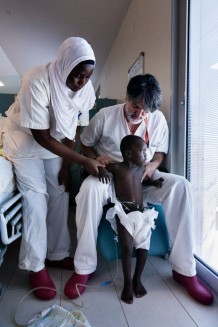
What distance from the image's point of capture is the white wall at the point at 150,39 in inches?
65.6

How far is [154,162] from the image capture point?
1545 millimetres

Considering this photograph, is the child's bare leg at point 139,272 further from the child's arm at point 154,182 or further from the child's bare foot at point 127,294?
the child's arm at point 154,182

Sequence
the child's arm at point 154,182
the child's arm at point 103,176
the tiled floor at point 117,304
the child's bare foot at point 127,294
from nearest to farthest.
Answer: the tiled floor at point 117,304
the child's bare foot at point 127,294
the child's arm at point 103,176
the child's arm at point 154,182

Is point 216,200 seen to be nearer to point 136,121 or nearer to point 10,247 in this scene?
point 136,121

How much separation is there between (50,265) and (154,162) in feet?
2.90

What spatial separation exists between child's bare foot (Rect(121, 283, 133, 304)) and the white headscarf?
0.82 metres

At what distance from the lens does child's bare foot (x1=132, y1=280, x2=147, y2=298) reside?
3.94 ft

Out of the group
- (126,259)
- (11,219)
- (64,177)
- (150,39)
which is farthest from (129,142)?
(150,39)

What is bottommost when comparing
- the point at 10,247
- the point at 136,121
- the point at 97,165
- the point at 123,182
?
the point at 10,247

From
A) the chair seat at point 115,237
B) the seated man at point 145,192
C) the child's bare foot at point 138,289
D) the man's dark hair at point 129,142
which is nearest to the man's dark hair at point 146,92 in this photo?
the seated man at point 145,192

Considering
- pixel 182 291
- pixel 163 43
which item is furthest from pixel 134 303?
pixel 163 43

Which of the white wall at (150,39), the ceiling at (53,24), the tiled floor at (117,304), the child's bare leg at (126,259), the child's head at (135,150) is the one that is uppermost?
the ceiling at (53,24)

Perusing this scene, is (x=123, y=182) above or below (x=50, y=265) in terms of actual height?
above

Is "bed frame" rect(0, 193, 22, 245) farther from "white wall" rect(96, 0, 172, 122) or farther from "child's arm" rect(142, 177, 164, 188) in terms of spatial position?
"white wall" rect(96, 0, 172, 122)
